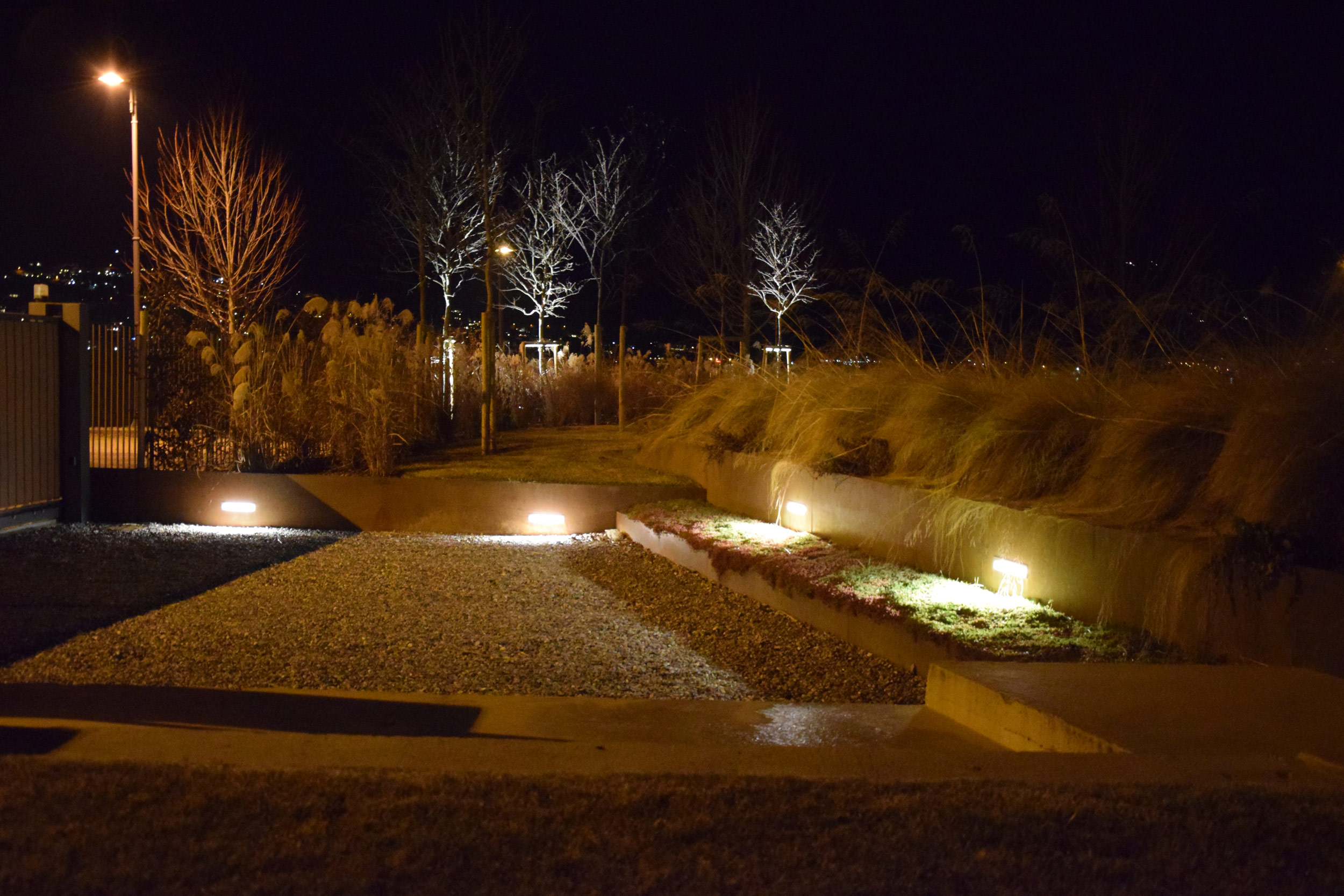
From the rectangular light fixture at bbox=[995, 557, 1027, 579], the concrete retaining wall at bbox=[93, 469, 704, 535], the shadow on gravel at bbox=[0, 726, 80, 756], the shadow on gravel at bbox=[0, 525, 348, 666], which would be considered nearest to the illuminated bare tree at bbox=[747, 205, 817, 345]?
the concrete retaining wall at bbox=[93, 469, 704, 535]

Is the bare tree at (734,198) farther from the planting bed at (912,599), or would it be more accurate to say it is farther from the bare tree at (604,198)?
the planting bed at (912,599)

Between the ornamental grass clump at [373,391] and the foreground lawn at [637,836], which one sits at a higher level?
the ornamental grass clump at [373,391]

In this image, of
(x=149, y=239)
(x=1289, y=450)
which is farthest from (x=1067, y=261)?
(x=149, y=239)

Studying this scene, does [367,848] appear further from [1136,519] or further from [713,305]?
[713,305]

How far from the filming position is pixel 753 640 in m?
7.47

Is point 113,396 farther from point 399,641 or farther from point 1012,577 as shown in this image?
point 1012,577

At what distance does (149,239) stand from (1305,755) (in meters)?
21.3

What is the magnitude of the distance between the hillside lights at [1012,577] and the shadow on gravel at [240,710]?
3.36m

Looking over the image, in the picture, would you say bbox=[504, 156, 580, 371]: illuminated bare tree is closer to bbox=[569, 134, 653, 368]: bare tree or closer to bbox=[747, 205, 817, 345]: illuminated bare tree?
bbox=[569, 134, 653, 368]: bare tree

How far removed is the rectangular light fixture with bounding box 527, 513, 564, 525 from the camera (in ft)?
39.4

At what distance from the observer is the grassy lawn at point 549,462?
1256cm

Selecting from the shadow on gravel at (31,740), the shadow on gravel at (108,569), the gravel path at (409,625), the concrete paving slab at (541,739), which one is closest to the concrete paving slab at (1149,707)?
the concrete paving slab at (541,739)

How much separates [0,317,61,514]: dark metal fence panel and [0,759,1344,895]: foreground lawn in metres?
7.96

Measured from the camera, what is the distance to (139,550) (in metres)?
10.3
